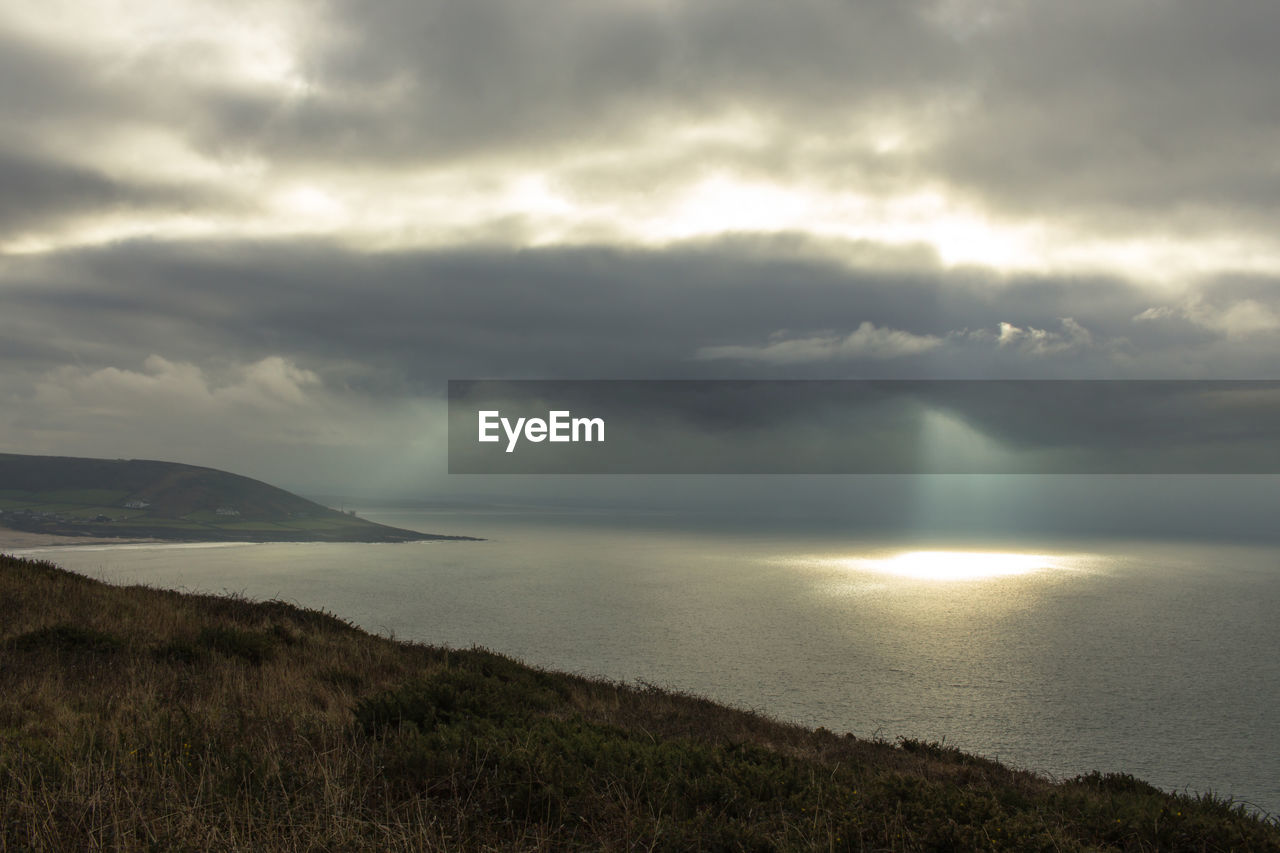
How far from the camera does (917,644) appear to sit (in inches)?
3789

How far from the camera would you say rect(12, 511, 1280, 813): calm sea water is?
189 ft

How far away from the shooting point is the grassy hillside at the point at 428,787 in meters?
6.04

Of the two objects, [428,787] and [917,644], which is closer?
[428,787]

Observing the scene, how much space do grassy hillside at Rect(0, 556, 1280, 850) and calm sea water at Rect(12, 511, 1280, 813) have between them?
28585 millimetres

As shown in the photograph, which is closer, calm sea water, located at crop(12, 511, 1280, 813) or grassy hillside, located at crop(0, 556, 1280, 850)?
grassy hillside, located at crop(0, 556, 1280, 850)

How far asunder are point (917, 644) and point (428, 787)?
9983 centimetres

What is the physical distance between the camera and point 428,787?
279 inches

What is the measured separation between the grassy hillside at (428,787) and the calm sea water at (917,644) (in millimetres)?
28585

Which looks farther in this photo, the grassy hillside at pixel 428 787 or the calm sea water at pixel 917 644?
the calm sea water at pixel 917 644

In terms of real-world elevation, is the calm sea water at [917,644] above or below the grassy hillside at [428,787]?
below

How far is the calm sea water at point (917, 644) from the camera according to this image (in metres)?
57.6

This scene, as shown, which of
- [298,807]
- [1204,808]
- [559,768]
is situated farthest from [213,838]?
[1204,808]

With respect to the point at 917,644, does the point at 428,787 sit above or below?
above

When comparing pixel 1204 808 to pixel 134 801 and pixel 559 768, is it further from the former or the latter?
pixel 134 801
